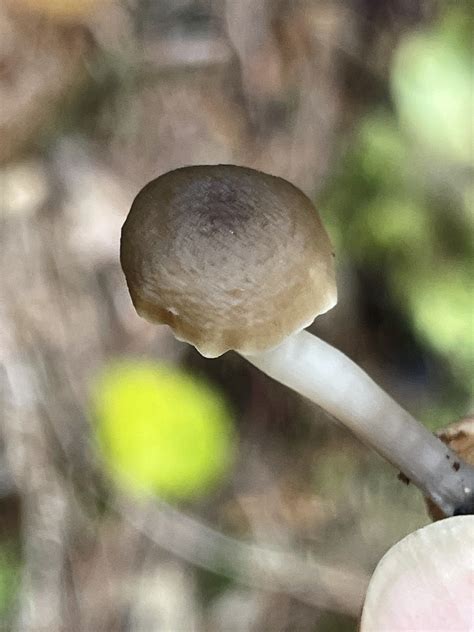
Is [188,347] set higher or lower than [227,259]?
lower

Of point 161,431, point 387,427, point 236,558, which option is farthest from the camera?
point 236,558

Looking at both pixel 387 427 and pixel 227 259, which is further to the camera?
pixel 387 427

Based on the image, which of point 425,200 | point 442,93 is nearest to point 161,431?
point 425,200

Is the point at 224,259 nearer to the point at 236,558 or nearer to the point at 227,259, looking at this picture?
the point at 227,259

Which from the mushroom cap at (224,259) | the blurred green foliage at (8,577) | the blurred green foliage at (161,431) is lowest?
the blurred green foliage at (8,577)

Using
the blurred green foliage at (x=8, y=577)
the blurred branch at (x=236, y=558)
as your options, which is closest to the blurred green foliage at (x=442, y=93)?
the blurred branch at (x=236, y=558)

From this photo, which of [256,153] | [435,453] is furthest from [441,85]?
[435,453]

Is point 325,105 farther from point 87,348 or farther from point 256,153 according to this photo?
point 87,348

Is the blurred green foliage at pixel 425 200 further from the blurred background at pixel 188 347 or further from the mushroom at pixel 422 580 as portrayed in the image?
the mushroom at pixel 422 580
